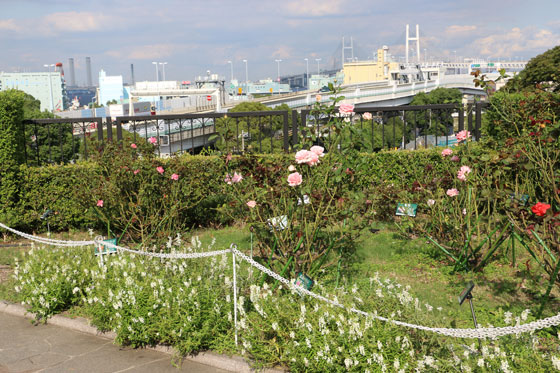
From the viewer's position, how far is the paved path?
437cm

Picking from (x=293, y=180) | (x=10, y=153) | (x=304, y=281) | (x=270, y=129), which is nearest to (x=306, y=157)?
(x=293, y=180)

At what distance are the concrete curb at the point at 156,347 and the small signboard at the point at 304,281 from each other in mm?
908

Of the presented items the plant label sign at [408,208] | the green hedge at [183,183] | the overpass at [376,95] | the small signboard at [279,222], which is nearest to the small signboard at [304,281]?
the small signboard at [279,222]

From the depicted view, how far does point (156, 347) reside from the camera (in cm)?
468

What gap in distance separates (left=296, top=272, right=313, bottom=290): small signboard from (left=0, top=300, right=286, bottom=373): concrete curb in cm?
91

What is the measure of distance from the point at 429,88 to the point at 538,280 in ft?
325

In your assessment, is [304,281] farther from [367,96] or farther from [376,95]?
[376,95]

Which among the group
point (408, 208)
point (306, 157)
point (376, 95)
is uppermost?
point (376, 95)

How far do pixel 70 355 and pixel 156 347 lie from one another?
72cm

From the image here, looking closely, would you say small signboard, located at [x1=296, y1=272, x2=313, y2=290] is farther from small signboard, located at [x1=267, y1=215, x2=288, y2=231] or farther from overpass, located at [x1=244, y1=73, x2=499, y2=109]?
overpass, located at [x1=244, y1=73, x2=499, y2=109]

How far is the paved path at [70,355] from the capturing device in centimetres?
437

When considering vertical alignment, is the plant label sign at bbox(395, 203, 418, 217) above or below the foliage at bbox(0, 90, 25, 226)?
below

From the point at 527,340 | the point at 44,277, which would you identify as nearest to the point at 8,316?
the point at 44,277

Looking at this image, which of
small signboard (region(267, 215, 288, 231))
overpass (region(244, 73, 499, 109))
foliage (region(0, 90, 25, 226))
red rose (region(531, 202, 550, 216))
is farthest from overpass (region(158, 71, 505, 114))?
red rose (region(531, 202, 550, 216))
